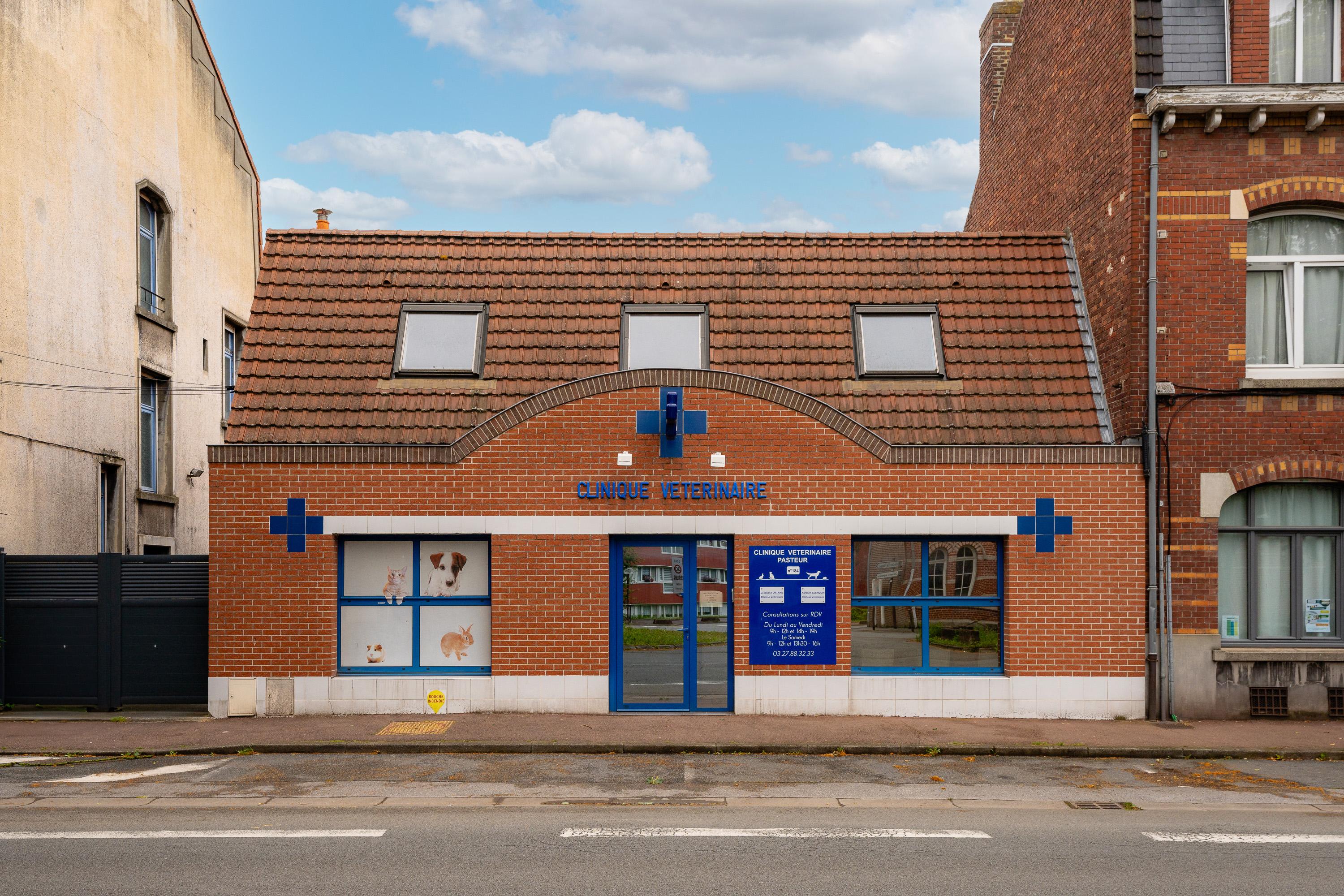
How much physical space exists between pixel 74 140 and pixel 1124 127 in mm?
16327

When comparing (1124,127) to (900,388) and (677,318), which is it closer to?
(900,388)

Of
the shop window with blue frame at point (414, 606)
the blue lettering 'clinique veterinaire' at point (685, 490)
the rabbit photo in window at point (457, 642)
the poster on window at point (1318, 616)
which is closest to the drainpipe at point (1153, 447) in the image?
the poster on window at point (1318, 616)

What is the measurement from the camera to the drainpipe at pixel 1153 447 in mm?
13859

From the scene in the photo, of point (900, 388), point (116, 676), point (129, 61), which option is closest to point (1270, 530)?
point (900, 388)

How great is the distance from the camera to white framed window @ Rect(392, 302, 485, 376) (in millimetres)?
14828

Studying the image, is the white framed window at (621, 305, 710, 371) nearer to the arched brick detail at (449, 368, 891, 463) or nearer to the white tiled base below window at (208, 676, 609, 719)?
the arched brick detail at (449, 368, 891, 463)

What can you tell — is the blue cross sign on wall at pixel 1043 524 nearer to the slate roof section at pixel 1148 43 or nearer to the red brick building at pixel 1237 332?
the red brick building at pixel 1237 332

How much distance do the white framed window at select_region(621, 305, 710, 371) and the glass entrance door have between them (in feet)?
8.21

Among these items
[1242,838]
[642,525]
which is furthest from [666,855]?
[642,525]

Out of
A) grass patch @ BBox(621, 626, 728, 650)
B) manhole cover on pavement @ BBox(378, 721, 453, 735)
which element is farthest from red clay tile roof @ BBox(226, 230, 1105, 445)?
manhole cover on pavement @ BBox(378, 721, 453, 735)

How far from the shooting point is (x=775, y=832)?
8570 mm

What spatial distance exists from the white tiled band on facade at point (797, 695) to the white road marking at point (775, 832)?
16.7ft

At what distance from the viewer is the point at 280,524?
45.3ft

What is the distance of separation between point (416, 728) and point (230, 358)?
51.9 feet
